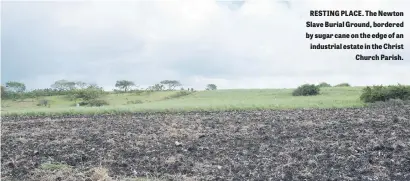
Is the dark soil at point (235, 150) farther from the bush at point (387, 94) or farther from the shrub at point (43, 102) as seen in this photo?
the shrub at point (43, 102)

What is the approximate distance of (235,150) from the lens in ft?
55.8

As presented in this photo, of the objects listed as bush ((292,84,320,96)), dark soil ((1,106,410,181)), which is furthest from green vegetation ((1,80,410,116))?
dark soil ((1,106,410,181))

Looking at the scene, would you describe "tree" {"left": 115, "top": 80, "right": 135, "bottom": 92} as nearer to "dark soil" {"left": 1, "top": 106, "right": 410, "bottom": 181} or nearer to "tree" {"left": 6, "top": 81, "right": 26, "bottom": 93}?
"tree" {"left": 6, "top": 81, "right": 26, "bottom": 93}

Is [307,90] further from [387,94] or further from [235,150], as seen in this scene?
[235,150]

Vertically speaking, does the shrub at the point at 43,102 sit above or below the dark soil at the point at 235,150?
above

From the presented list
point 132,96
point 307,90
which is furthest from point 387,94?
point 132,96

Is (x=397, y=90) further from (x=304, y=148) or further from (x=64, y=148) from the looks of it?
(x=64, y=148)

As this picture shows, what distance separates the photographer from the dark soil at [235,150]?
45.0 feet

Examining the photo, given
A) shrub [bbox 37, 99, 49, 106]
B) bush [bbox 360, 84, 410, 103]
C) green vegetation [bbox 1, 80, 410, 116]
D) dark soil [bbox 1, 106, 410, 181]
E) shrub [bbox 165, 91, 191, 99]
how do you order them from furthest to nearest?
shrub [bbox 165, 91, 191, 99]
shrub [bbox 37, 99, 49, 106]
green vegetation [bbox 1, 80, 410, 116]
bush [bbox 360, 84, 410, 103]
dark soil [bbox 1, 106, 410, 181]

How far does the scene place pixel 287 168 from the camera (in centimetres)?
1390

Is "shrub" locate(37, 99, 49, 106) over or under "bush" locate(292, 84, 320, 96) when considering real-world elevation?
under

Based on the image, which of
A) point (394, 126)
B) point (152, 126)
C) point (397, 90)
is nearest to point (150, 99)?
point (397, 90)

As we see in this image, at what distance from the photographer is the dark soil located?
540 inches

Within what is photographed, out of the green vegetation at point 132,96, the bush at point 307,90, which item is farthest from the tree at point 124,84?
the bush at point 307,90
